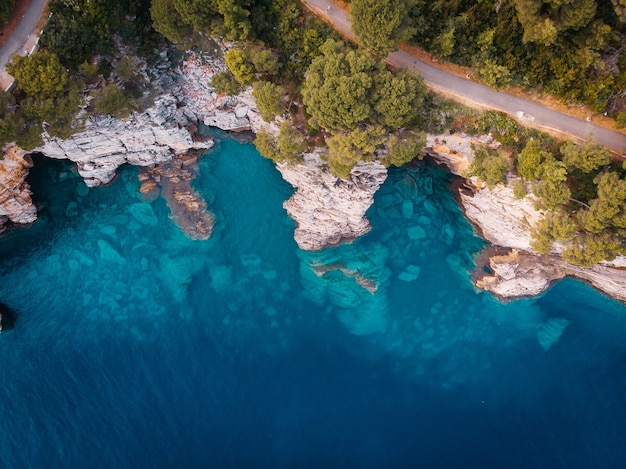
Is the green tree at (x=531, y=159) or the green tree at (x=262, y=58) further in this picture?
the green tree at (x=262, y=58)

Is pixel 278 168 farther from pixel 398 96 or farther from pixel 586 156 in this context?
pixel 586 156

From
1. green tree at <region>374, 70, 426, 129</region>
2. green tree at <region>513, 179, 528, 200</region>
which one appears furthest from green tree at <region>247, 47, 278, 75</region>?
green tree at <region>513, 179, 528, 200</region>

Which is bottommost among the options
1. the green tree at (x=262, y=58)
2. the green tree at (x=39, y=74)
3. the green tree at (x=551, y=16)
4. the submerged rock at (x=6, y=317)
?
the submerged rock at (x=6, y=317)

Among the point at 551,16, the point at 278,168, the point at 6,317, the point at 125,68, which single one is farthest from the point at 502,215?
the point at 6,317

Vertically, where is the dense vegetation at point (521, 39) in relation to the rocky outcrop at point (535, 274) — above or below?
above

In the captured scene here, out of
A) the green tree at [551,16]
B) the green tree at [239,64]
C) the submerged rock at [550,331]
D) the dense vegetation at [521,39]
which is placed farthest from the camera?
the submerged rock at [550,331]

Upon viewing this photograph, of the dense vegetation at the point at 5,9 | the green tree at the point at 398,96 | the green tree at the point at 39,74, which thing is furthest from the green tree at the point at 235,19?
the dense vegetation at the point at 5,9

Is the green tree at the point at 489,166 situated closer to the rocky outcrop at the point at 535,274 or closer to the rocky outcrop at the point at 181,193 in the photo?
the rocky outcrop at the point at 535,274
